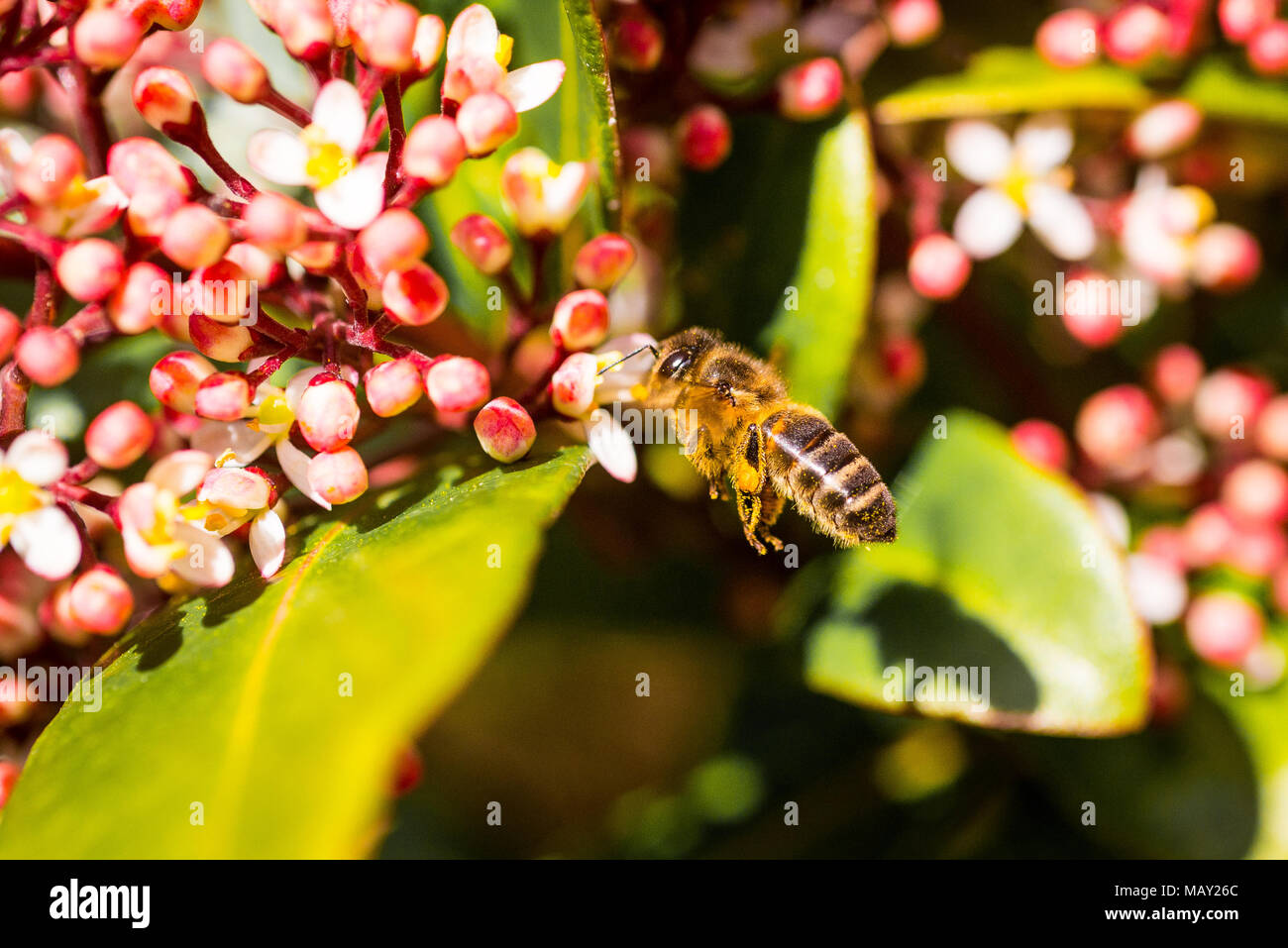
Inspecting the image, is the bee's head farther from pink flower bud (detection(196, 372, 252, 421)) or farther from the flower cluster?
pink flower bud (detection(196, 372, 252, 421))

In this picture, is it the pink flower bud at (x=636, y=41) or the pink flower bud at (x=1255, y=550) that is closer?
the pink flower bud at (x=636, y=41)

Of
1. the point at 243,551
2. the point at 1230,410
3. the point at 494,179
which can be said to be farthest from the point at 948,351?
the point at 243,551

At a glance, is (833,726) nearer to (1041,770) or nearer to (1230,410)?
(1041,770)

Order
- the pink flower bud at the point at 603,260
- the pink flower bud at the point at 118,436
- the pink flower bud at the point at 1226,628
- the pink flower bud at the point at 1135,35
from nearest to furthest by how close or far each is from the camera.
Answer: the pink flower bud at the point at 118,436, the pink flower bud at the point at 603,260, the pink flower bud at the point at 1135,35, the pink flower bud at the point at 1226,628

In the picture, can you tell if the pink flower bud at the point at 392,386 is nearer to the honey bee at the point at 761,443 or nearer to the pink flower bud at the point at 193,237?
the pink flower bud at the point at 193,237

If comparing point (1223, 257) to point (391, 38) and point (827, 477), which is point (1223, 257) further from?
point (391, 38)

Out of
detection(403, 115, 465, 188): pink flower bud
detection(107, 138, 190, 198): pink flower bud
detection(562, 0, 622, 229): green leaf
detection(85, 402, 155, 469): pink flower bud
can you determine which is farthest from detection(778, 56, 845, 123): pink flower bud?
detection(85, 402, 155, 469): pink flower bud

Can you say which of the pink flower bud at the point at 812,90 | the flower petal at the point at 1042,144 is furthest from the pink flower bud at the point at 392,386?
the flower petal at the point at 1042,144
